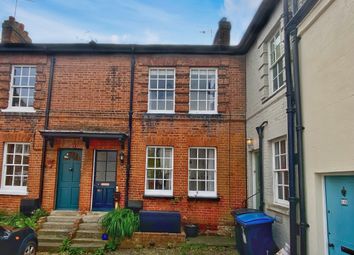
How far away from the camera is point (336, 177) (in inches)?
204

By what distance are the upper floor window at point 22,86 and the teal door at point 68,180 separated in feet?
8.20

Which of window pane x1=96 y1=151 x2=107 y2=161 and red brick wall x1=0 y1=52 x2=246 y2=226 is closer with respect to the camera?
red brick wall x1=0 y1=52 x2=246 y2=226

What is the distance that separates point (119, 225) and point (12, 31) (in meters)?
8.92

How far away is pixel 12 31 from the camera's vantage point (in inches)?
464

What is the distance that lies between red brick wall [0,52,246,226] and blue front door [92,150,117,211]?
290 mm

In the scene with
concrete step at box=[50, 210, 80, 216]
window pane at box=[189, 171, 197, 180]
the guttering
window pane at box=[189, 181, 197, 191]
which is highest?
the guttering

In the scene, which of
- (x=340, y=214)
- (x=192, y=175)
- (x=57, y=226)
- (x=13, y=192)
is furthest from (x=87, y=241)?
(x=340, y=214)

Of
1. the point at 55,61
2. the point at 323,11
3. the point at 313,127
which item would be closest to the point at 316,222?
the point at 313,127

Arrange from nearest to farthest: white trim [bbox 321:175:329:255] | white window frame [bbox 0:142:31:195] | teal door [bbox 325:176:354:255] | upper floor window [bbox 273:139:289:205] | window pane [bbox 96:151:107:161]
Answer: teal door [bbox 325:176:354:255]
white trim [bbox 321:175:329:255]
upper floor window [bbox 273:139:289:205]
white window frame [bbox 0:142:31:195]
window pane [bbox 96:151:107:161]

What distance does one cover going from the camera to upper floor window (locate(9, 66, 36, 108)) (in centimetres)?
1120

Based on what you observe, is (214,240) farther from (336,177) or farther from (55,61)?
(55,61)

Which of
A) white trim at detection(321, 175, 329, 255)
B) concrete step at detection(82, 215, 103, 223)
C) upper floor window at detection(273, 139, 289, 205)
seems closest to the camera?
white trim at detection(321, 175, 329, 255)

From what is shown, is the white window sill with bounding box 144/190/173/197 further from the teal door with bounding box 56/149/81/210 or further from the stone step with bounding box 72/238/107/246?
the teal door with bounding box 56/149/81/210

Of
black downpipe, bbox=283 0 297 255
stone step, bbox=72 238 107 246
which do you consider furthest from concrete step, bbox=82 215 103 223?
black downpipe, bbox=283 0 297 255
